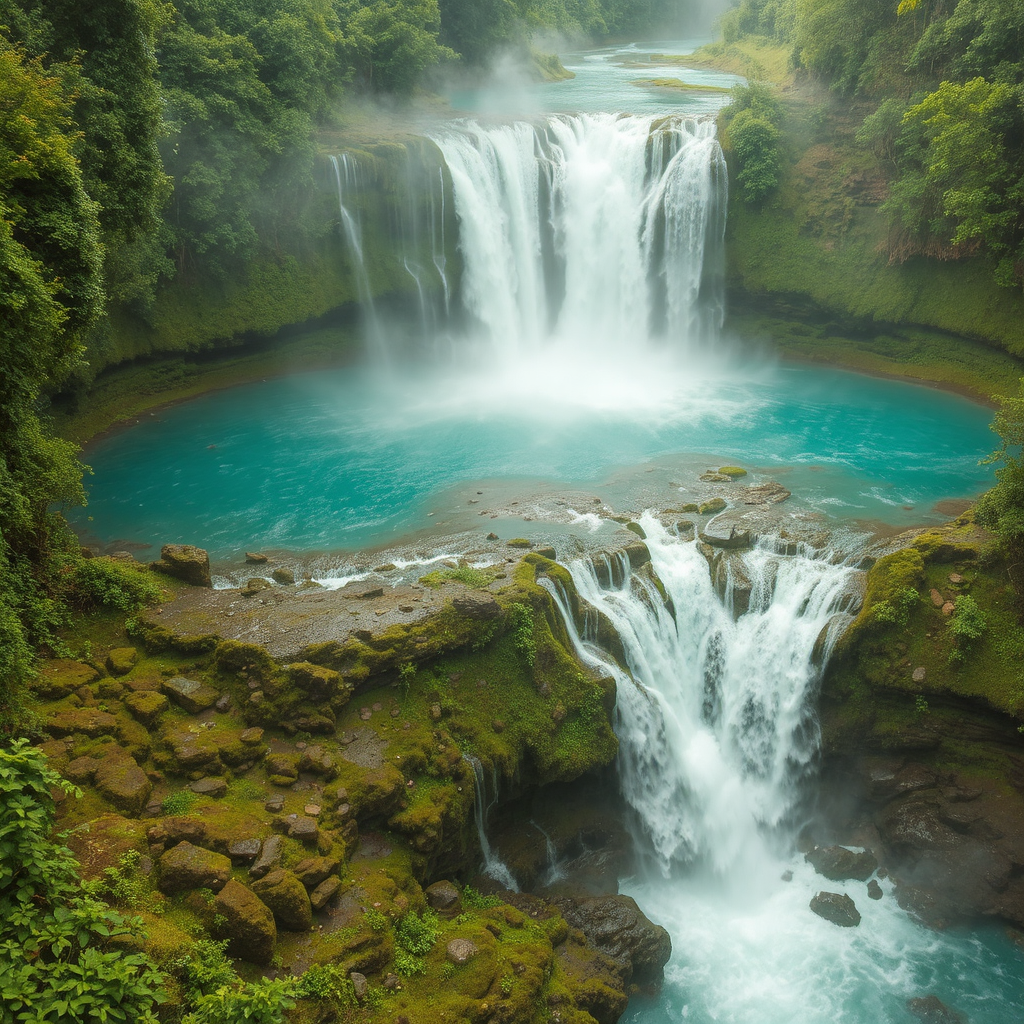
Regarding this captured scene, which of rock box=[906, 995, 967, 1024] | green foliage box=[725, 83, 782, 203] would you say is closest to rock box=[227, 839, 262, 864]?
rock box=[906, 995, 967, 1024]

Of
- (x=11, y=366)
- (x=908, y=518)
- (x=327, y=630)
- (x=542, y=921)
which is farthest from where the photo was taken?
(x=908, y=518)

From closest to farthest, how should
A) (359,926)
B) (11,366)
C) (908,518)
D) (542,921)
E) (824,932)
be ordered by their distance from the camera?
1. (359,926)
2. (11,366)
3. (542,921)
4. (824,932)
5. (908,518)

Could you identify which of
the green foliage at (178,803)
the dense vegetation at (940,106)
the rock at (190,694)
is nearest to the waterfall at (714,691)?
the rock at (190,694)

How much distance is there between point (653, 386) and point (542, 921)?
20945 mm

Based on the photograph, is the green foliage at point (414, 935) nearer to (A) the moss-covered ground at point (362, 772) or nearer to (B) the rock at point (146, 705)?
(A) the moss-covered ground at point (362, 772)

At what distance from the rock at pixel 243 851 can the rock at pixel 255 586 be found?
5391mm

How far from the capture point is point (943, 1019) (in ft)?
35.3

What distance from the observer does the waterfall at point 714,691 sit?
42.9ft

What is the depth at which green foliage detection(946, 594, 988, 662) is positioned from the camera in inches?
509

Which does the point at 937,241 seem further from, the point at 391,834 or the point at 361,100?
the point at 391,834

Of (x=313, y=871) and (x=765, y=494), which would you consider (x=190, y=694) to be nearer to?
(x=313, y=871)

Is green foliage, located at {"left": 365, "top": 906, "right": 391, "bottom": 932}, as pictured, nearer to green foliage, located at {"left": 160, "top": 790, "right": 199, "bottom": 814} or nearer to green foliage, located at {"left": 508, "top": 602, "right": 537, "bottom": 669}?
green foliage, located at {"left": 160, "top": 790, "right": 199, "bottom": 814}

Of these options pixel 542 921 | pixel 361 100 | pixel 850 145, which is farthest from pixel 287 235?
pixel 542 921

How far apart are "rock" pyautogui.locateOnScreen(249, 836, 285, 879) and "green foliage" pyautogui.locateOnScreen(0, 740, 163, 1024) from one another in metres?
1.50
